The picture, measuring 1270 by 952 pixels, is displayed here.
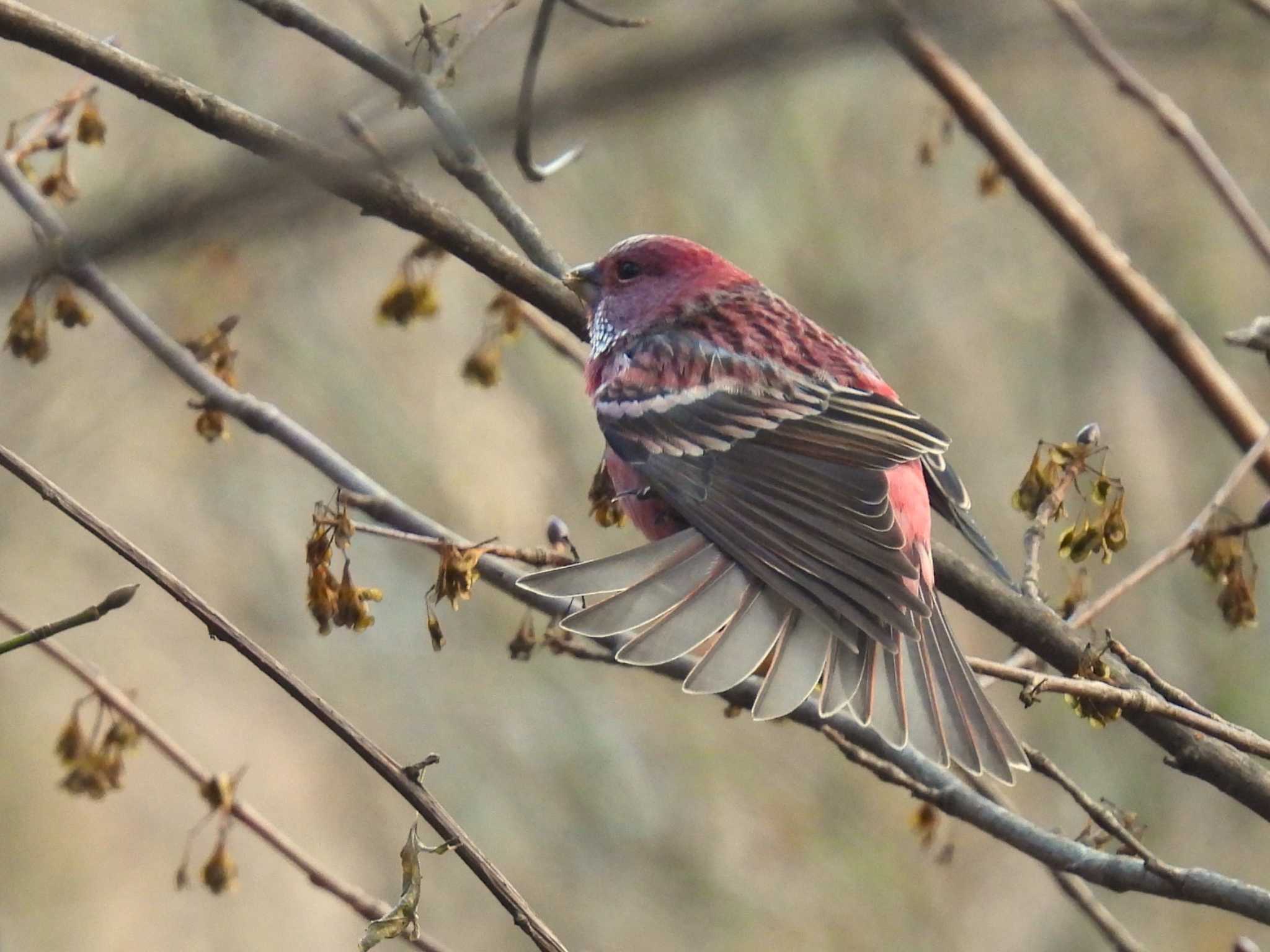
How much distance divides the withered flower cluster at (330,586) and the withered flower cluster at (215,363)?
26.0 inches

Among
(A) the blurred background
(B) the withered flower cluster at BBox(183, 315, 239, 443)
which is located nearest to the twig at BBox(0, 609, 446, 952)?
(B) the withered flower cluster at BBox(183, 315, 239, 443)

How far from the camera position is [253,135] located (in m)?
2.73

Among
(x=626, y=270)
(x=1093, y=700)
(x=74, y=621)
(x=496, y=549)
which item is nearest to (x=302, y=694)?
(x=74, y=621)

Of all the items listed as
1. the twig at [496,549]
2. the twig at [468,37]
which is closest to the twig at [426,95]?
the twig at [468,37]

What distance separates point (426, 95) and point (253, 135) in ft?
1.67

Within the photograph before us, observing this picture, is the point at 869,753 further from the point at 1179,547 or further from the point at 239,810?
the point at 239,810

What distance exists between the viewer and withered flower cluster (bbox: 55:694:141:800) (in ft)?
11.8

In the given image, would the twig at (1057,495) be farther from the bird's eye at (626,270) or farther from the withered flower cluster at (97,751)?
the withered flower cluster at (97,751)

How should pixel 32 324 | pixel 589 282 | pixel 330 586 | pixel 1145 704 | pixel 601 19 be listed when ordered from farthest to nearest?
pixel 589 282, pixel 32 324, pixel 330 586, pixel 1145 704, pixel 601 19

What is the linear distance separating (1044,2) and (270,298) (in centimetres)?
738

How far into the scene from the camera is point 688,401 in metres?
4.41

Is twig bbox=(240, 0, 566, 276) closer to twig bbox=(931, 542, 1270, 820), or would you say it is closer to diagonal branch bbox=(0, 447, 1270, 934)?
diagonal branch bbox=(0, 447, 1270, 934)

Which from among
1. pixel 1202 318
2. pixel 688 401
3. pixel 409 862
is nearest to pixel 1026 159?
pixel 688 401

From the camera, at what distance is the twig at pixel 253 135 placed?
265 centimetres
